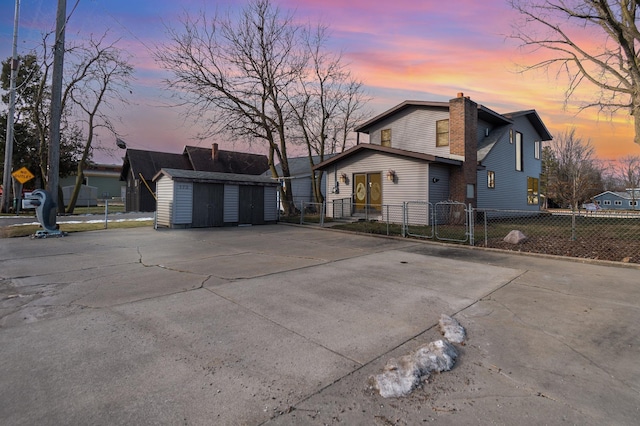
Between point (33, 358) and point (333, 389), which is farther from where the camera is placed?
point (33, 358)

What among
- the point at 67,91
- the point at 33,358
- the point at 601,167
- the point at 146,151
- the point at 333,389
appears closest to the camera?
the point at 333,389

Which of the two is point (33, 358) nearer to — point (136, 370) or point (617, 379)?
point (136, 370)

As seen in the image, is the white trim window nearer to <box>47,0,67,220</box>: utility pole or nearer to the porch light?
the porch light

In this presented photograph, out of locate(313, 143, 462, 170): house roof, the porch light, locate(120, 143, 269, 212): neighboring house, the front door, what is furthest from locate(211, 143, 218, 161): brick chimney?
the porch light

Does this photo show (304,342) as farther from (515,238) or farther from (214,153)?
(214,153)

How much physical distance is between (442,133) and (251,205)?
34.1ft

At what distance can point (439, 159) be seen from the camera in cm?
1418

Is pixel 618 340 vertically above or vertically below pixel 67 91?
below

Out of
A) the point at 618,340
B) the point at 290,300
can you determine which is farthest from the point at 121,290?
the point at 618,340

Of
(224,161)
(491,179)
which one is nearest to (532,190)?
(491,179)

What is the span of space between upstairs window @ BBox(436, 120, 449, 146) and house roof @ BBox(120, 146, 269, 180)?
25362 mm

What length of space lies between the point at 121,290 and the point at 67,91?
2693 cm

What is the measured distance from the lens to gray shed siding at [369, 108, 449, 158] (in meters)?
16.9

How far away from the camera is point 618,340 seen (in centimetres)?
343
